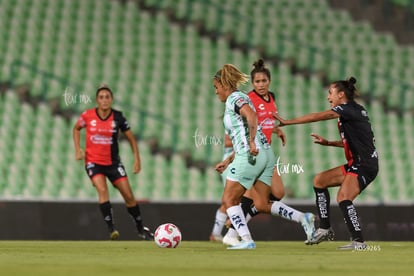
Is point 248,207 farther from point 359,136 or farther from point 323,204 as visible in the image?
point 359,136

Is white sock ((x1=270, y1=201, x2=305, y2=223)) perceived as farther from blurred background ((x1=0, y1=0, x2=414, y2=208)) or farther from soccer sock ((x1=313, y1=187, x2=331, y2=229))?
blurred background ((x1=0, y1=0, x2=414, y2=208))

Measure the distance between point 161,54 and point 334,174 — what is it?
10796 millimetres

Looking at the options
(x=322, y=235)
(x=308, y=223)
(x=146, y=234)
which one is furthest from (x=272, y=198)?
(x=146, y=234)

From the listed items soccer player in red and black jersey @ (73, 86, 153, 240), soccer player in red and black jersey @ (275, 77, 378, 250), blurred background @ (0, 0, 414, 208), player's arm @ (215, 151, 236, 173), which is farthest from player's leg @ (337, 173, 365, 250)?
blurred background @ (0, 0, 414, 208)

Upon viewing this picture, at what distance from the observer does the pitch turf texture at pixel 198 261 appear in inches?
326

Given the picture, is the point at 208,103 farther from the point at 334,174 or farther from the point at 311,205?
the point at 334,174

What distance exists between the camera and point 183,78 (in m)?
21.7

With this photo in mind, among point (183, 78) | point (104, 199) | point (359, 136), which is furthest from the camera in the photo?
point (183, 78)

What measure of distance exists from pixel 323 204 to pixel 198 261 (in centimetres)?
300

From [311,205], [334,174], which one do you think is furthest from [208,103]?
[334,174]

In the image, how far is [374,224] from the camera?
16.3 m

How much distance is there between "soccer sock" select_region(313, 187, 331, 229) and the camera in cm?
1219

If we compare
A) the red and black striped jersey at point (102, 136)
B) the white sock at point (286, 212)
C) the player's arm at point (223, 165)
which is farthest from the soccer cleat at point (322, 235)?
the red and black striped jersey at point (102, 136)

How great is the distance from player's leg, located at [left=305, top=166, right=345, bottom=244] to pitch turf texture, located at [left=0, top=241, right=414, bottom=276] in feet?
1.59
